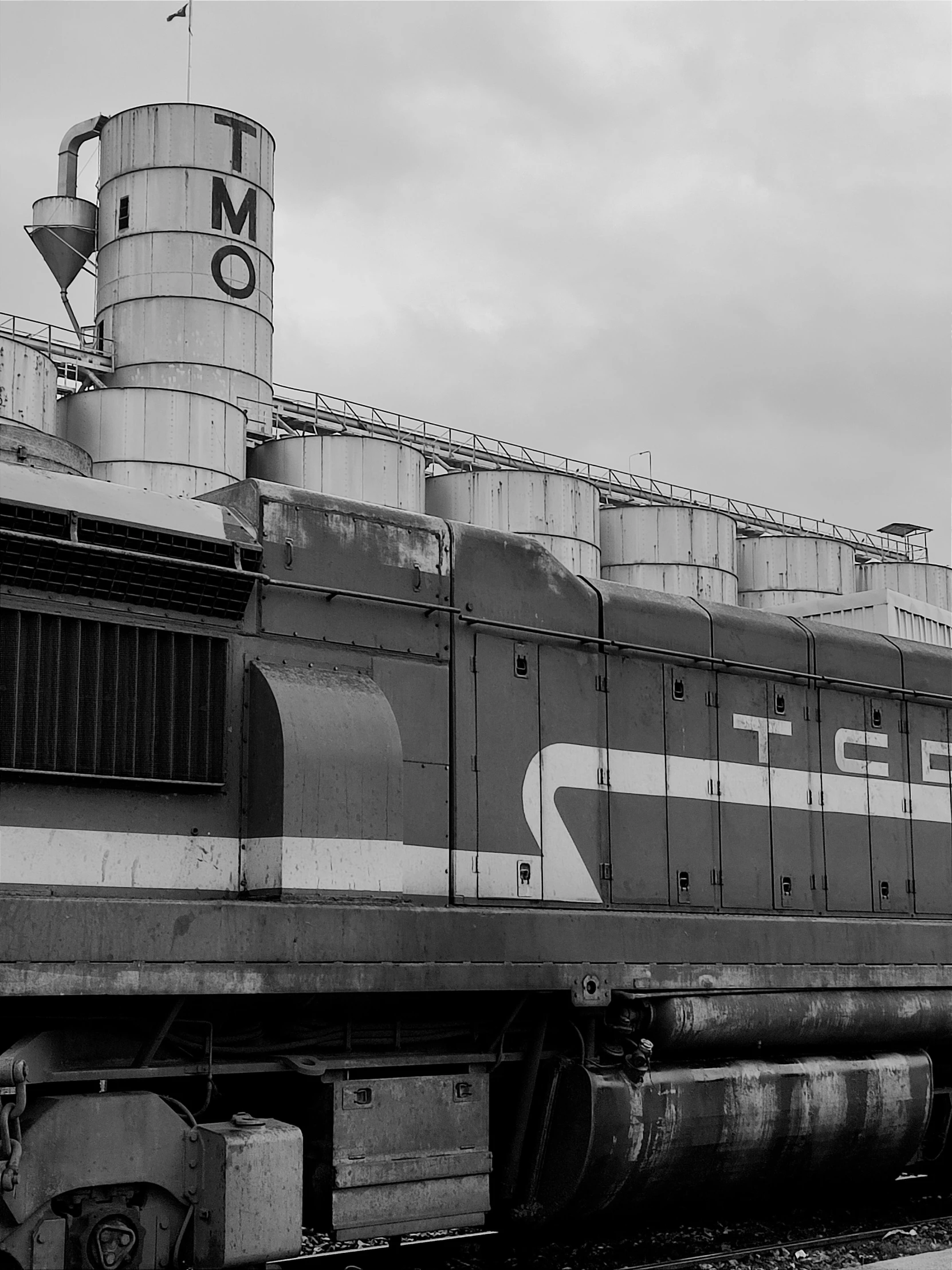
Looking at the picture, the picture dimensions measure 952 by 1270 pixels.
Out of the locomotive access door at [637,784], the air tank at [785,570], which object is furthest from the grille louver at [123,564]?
the air tank at [785,570]

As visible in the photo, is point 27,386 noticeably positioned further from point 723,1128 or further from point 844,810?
point 723,1128

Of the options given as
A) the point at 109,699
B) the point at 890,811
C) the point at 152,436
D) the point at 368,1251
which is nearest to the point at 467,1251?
the point at 368,1251

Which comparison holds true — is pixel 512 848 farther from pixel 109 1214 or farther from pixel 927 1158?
pixel 927 1158

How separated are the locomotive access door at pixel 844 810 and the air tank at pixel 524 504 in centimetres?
2715

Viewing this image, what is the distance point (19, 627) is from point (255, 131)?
35.0m

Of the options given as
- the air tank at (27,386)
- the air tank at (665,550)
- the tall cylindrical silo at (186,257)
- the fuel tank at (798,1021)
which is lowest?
the fuel tank at (798,1021)

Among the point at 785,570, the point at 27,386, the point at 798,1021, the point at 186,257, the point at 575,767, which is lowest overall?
the point at 798,1021

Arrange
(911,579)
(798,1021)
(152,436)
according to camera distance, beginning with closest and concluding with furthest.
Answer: (798,1021) → (152,436) → (911,579)

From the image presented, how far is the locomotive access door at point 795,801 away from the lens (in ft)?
31.1

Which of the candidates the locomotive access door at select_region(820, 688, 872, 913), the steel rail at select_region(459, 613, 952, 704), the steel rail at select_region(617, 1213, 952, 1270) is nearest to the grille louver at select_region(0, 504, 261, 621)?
the steel rail at select_region(459, 613, 952, 704)

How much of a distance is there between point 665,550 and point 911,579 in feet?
42.1

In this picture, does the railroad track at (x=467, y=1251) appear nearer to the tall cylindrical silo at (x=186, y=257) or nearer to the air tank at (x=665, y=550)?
the tall cylindrical silo at (x=186, y=257)

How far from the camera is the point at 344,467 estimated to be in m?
35.4

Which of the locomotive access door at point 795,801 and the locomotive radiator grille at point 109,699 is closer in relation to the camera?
the locomotive radiator grille at point 109,699
